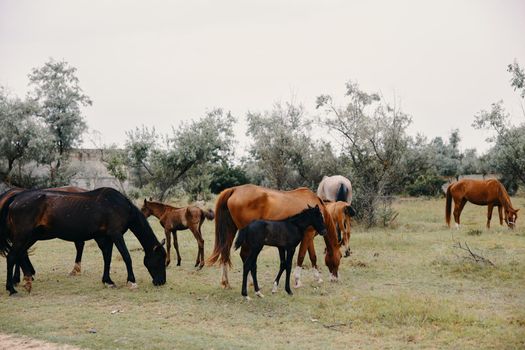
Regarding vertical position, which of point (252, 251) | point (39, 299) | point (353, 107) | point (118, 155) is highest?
point (353, 107)

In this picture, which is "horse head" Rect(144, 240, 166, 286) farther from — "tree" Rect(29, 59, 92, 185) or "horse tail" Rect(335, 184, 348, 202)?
"tree" Rect(29, 59, 92, 185)

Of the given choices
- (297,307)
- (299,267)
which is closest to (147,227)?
(299,267)

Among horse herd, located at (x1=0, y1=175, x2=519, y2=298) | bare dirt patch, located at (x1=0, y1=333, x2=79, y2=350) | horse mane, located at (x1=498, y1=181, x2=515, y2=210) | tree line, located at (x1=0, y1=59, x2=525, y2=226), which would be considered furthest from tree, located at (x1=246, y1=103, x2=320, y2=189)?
bare dirt patch, located at (x1=0, y1=333, x2=79, y2=350)

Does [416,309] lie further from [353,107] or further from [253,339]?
[353,107]

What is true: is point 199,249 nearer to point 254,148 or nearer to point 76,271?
point 76,271

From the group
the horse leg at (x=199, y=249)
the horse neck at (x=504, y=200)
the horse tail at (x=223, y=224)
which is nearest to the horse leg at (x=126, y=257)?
the horse tail at (x=223, y=224)

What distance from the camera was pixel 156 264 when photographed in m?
10.4

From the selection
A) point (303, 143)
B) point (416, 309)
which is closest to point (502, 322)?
point (416, 309)

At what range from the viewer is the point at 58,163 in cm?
2681

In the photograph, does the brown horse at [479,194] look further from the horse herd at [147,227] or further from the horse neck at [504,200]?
the horse herd at [147,227]

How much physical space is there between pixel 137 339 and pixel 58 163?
2204cm

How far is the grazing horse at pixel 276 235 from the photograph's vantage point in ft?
29.8

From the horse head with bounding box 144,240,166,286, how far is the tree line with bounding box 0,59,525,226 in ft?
37.1

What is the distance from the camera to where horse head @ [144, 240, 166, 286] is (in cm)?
1038
